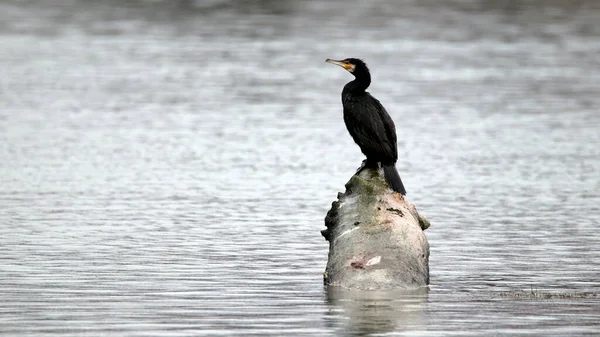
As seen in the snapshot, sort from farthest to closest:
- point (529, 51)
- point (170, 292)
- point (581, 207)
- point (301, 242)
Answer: point (529, 51) < point (581, 207) < point (301, 242) < point (170, 292)

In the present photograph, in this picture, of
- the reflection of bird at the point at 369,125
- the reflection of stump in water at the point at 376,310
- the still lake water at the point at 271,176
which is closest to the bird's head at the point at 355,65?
the reflection of bird at the point at 369,125

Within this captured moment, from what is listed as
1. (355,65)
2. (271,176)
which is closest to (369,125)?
(355,65)

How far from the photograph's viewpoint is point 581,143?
96.6 ft

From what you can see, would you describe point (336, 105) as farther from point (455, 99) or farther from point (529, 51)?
point (529, 51)

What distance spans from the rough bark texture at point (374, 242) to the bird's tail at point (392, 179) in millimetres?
223

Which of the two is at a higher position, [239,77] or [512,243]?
[512,243]

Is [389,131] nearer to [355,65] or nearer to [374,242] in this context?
[355,65]

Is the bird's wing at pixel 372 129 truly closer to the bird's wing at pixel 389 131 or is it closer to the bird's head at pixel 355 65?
the bird's wing at pixel 389 131

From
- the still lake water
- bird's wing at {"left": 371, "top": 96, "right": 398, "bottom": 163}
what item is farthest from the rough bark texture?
bird's wing at {"left": 371, "top": 96, "right": 398, "bottom": 163}

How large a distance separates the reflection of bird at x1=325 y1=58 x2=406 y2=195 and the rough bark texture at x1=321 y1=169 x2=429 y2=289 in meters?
0.64

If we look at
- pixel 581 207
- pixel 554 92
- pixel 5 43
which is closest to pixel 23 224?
pixel 581 207

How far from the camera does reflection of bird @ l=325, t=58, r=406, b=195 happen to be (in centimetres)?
1552

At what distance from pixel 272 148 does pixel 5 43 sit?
24.7m

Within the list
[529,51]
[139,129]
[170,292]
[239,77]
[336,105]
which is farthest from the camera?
[529,51]
